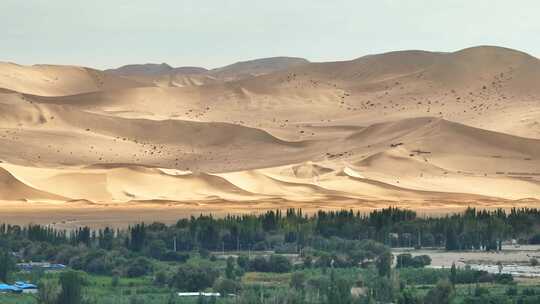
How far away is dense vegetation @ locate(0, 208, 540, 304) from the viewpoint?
159ft

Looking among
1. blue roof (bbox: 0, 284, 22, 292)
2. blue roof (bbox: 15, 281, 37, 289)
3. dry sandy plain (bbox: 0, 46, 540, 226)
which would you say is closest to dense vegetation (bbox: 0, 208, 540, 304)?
blue roof (bbox: 15, 281, 37, 289)

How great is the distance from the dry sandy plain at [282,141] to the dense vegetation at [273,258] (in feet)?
40.9

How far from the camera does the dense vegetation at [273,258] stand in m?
48.5

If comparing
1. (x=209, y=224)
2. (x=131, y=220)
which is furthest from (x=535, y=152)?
(x=209, y=224)

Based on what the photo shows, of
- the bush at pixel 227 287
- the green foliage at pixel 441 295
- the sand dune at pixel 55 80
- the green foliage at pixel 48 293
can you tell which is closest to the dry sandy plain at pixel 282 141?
the sand dune at pixel 55 80

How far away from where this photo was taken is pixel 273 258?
6038 cm

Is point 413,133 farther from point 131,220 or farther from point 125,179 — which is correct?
point 131,220

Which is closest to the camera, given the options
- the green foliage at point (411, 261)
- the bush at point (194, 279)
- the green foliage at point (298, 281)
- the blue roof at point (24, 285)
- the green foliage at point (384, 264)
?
the green foliage at point (298, 281)

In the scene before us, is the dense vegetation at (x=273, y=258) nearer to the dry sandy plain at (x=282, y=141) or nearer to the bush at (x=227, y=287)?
the bush at (x=227, y=287)

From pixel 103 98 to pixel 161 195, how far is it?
59156mm

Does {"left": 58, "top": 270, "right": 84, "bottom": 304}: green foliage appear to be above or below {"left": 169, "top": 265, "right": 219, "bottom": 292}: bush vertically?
below

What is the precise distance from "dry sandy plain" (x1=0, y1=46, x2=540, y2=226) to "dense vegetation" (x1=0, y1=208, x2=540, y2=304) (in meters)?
12.5

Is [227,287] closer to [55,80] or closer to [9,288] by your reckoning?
[9,288]

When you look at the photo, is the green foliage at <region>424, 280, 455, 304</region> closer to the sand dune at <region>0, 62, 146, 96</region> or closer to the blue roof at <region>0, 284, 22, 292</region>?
the blue roof at <region>0, 284, 22, 292</region>
